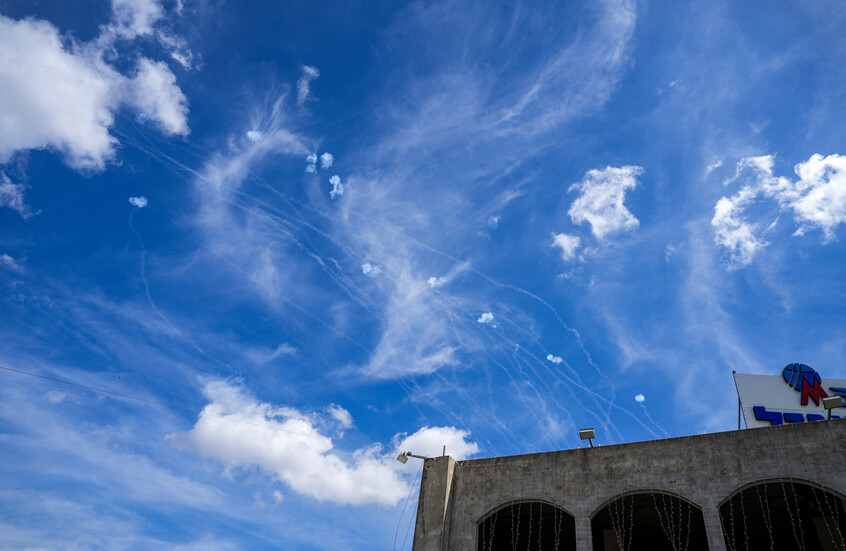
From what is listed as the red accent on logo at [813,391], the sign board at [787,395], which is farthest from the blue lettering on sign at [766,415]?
the red accent on logo at [813,391]

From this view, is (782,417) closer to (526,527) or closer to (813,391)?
(813,391)

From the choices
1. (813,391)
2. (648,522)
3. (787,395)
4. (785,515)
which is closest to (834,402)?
(785,515)

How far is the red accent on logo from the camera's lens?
91.0 feet

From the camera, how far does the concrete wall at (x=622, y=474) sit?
2089cm

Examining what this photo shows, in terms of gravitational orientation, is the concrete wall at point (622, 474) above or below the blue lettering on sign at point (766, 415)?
below

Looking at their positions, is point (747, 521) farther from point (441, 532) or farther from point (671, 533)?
point (441, 532)

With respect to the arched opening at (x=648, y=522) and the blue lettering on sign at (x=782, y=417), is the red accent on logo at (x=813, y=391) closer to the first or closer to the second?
the blue lettering on sign at (x=782, y=417)

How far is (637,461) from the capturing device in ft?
75.9

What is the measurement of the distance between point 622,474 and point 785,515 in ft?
26.1

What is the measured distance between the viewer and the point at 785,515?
25.2m

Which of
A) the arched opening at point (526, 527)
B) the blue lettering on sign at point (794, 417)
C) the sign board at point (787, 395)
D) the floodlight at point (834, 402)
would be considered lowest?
the arched opening at point (526, 527)

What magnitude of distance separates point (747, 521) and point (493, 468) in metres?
11.4

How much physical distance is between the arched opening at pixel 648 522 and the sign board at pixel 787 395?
5.28 meters

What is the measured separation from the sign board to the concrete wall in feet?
20.7
